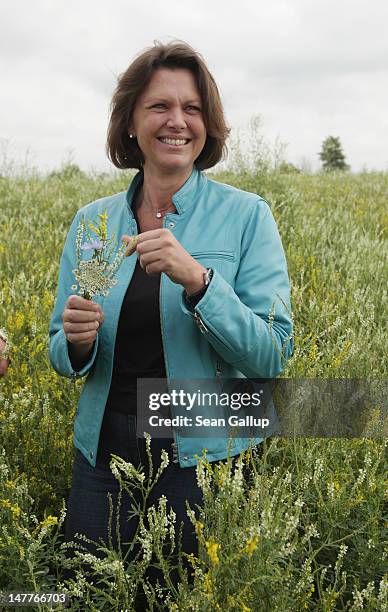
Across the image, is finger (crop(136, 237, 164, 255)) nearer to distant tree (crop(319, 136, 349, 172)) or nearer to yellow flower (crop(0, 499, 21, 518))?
yellow flower (crop(0, 499, 21, 518))

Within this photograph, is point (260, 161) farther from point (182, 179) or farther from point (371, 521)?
point (371, 521)

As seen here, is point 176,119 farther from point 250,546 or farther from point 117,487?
point 250,546

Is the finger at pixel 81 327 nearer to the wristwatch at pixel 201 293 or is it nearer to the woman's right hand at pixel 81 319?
the woman's right hand at pixel 81 319

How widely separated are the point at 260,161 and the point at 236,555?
6002mm

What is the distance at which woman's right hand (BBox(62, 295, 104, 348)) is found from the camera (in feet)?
7.04

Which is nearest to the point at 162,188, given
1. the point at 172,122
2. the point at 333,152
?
the point at 172,122

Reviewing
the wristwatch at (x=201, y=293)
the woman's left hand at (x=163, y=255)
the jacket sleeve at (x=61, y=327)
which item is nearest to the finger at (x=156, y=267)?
the woman's left hand at (x=163, y=255)

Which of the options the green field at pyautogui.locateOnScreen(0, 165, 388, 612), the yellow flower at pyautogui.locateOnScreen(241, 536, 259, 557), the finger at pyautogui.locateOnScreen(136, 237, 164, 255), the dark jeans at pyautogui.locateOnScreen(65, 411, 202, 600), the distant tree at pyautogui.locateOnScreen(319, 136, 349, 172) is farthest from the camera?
the distant tree at pyautogui.locateOnScreen(319, 136, 349, 172)

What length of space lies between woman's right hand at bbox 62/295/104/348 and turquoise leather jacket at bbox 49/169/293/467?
19 cm

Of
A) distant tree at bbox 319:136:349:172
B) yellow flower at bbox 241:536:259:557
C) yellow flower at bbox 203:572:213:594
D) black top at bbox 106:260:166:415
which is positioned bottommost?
yellow flower at bbox 203:572:213:594

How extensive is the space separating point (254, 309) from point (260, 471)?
60 centimetres

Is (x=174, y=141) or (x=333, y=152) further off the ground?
(x=333, y=152)

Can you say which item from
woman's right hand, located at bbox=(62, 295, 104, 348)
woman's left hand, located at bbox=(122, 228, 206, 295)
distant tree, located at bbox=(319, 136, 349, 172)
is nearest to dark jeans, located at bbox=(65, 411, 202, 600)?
woman's right hand, located at bbox=(62, 295, 104, 348)

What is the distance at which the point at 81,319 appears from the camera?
2188mm
